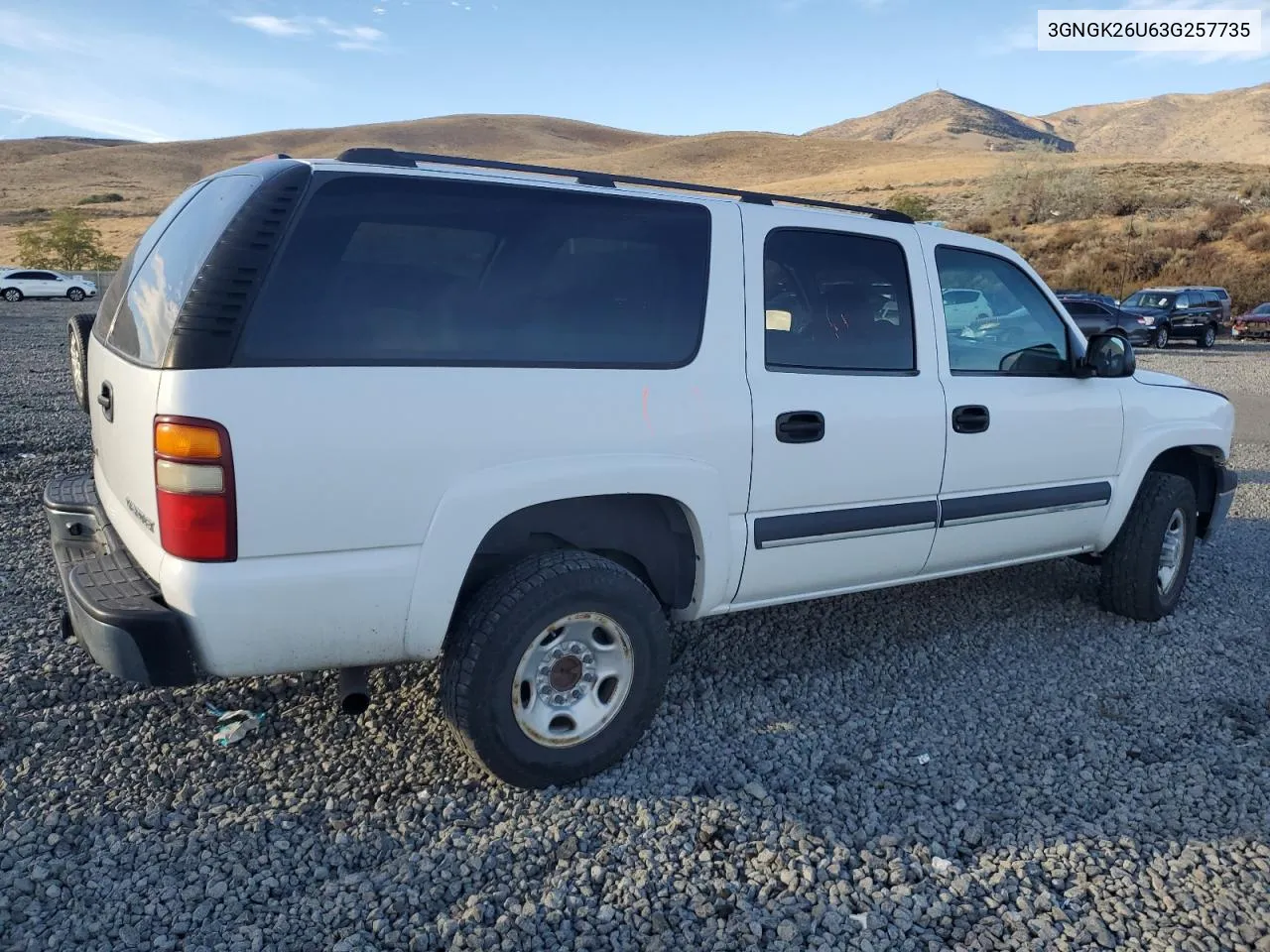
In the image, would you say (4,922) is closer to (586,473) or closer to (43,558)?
(586,473)

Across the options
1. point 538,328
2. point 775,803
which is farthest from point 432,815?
point 538,328

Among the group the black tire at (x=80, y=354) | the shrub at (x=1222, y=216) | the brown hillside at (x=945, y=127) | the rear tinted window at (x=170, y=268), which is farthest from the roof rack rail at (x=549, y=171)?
the brown hillside at (x=945, y=127)

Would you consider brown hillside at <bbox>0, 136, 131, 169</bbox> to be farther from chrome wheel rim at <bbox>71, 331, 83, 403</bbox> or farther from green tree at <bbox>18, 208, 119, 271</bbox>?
chrome wheel rim at <bbox>71, 331, 83, 403</bbox>

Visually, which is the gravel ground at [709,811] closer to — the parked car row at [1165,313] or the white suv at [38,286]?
the parked car row at [1165,313]

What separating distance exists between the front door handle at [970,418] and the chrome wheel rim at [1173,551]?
167 cm

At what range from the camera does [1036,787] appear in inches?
127

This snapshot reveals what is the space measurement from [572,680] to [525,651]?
0.91ft

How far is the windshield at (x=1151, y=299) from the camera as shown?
24.8 meters

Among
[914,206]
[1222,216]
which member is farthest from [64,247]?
[1222,216]

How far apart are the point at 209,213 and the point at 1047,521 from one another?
11.7ft

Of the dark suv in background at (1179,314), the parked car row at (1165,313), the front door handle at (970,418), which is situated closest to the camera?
the front door handle at (970,418)

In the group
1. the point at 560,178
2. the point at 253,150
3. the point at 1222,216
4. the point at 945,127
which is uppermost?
the point at 945,127

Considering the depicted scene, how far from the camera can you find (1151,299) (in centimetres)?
2522

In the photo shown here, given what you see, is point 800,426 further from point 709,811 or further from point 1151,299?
point 1151,299
